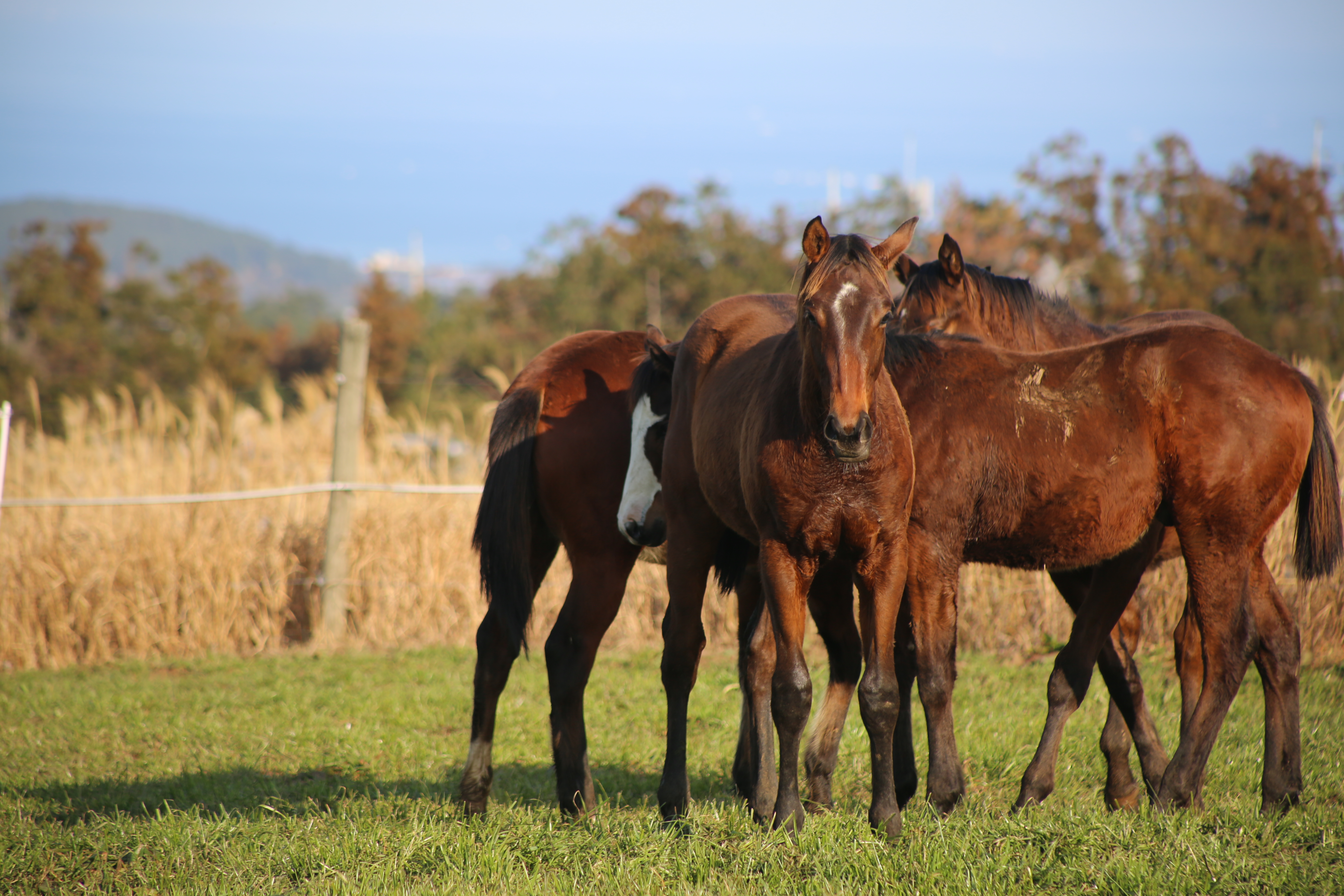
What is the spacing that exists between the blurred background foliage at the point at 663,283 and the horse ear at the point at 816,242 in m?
11.8

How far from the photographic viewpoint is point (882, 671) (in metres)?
3.51

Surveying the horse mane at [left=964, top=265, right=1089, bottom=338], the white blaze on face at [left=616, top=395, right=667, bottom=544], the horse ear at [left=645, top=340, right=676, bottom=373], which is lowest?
the white blaze on face at [left=616, top=395, right=667, bottom=544]

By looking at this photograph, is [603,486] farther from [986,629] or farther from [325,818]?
[986,629]

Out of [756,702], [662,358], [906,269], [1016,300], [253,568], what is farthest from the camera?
[253,568]

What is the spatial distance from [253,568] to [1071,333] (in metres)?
6.67

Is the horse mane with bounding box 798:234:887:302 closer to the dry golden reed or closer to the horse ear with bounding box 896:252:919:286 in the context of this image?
the horse ear with bounding box 896:252:919:286

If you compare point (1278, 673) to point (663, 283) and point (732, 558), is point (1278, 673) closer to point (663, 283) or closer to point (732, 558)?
point (732, 558)

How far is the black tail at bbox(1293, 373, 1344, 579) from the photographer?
401 cm

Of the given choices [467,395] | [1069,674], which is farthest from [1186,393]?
[467,395]

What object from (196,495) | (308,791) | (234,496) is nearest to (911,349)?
(308,791)

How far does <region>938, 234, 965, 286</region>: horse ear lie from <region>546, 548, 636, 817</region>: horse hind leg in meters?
2.28

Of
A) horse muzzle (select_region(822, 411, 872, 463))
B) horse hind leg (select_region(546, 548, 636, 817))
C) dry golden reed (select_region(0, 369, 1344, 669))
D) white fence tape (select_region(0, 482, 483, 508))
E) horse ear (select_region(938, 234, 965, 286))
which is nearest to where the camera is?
horse muzzle (select_region(822, 411, 872, 463))

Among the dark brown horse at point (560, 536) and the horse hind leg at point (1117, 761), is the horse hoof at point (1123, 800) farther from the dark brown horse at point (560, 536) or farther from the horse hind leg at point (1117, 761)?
the dark brown horse at point (560, 536)

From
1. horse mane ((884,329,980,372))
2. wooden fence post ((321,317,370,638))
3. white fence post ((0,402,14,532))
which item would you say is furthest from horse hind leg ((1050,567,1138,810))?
white fence post ((0,402,14,532))
